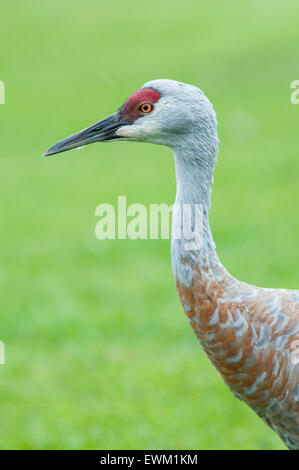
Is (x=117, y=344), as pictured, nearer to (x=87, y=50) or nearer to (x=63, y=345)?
(x=63, y=345)

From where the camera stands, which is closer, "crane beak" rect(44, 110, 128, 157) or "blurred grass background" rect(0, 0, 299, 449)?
"crane beak" rect(44, 110, 128, 157)

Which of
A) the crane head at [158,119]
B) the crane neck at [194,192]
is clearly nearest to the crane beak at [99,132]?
the crane head at [158,119]

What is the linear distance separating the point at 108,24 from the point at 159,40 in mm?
2491

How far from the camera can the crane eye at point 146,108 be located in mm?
3238

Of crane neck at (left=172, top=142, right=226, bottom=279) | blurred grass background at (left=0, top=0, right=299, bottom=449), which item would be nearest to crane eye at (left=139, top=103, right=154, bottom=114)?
crane neck at (left=172, top=142, right=226, bottom=279)

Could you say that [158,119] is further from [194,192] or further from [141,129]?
[194,192]

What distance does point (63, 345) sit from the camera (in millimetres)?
7180

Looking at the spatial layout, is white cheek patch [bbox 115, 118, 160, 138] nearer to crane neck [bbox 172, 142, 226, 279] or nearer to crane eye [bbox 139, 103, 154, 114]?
crane eye [bbox 139, 103, 154, 114]

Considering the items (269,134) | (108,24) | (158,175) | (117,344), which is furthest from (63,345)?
(108,24)

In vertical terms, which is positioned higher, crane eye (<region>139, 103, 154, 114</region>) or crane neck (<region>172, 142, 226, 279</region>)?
crane eye (<region>139, 103, 154, 114</region>)

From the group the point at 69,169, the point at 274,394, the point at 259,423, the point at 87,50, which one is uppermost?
the point at 87,50

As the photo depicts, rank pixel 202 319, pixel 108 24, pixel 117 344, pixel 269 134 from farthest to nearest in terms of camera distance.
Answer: pixel 108 24, pixel 269 134, pixel 117 344, pixel 202 319

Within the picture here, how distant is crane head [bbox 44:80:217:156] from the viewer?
10.5 ft

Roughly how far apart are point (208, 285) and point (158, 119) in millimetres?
737
